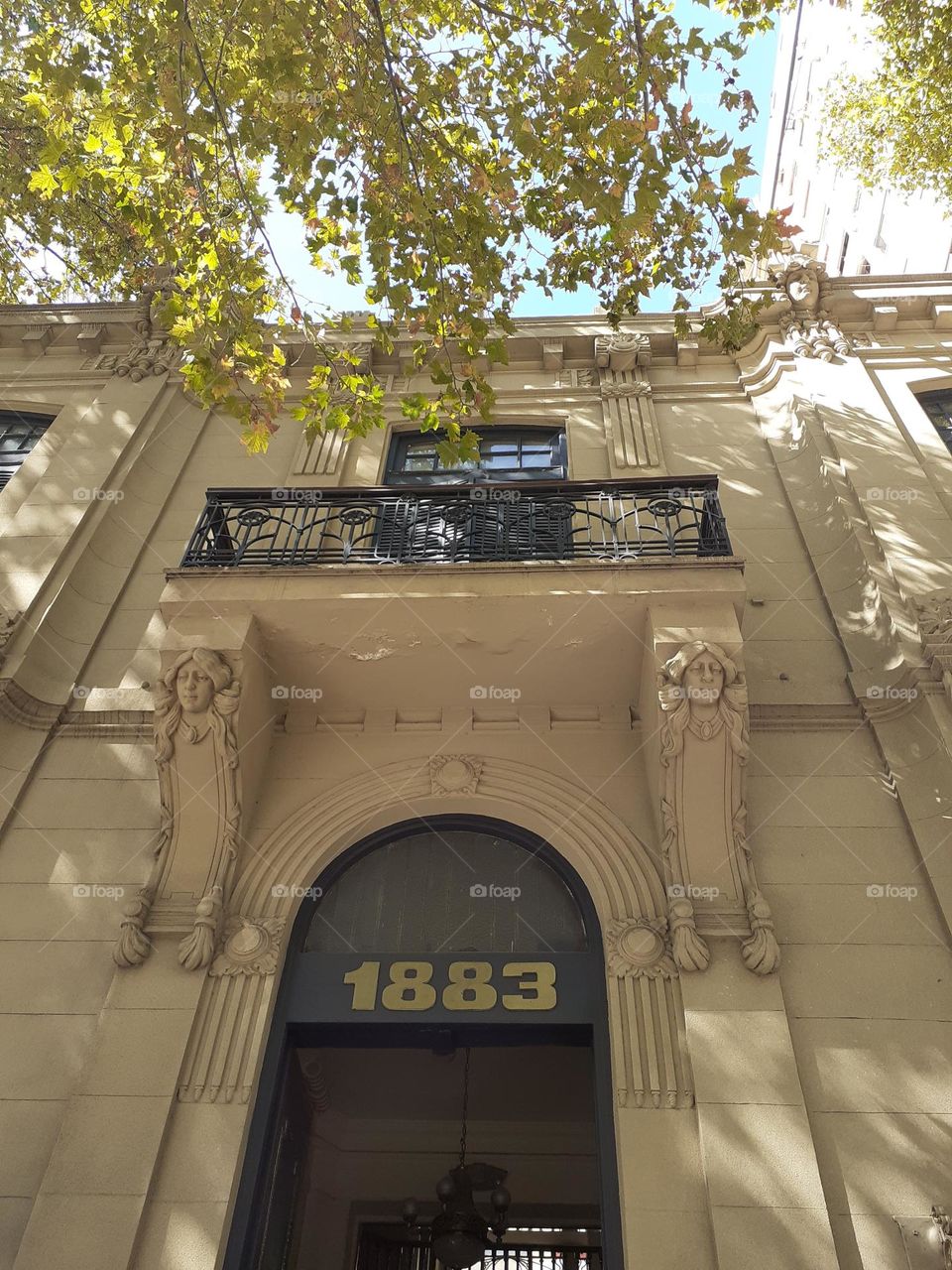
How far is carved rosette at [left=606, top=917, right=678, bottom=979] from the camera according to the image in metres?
5.51

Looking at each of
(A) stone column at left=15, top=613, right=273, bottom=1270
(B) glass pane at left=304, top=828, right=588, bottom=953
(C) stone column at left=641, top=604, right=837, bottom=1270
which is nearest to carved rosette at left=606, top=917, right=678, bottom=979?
(C) stone column at left=641, top=604, right=837, bottom=1270

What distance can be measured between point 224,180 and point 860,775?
8.34 meters

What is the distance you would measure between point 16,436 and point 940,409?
1085 cm

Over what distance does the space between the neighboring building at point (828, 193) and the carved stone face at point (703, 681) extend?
5.85 meters

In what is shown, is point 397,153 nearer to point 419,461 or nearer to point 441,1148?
point 419,461

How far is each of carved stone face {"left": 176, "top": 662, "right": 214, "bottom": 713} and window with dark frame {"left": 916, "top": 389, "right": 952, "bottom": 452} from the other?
8.01 metres

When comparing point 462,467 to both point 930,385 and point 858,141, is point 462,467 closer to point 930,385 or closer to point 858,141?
point 930,385

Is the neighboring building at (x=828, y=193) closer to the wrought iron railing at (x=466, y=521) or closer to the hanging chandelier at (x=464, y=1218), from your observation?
the wrought iron railing at (x=466, y=521)

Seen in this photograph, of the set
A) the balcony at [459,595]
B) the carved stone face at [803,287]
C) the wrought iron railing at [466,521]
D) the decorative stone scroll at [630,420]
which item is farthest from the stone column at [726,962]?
the carved stone face at [803,287]

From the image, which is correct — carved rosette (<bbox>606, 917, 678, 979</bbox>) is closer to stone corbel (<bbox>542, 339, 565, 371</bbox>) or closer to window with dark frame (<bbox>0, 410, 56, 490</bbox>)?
stone corbel (<bbox>542, 339, 565, 371</bbox>)

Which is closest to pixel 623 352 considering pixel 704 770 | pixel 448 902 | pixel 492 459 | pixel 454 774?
pixel 492 459

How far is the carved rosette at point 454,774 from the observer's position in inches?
262

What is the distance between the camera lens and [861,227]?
18.1 meters

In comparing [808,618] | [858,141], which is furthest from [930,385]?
[858,141]
